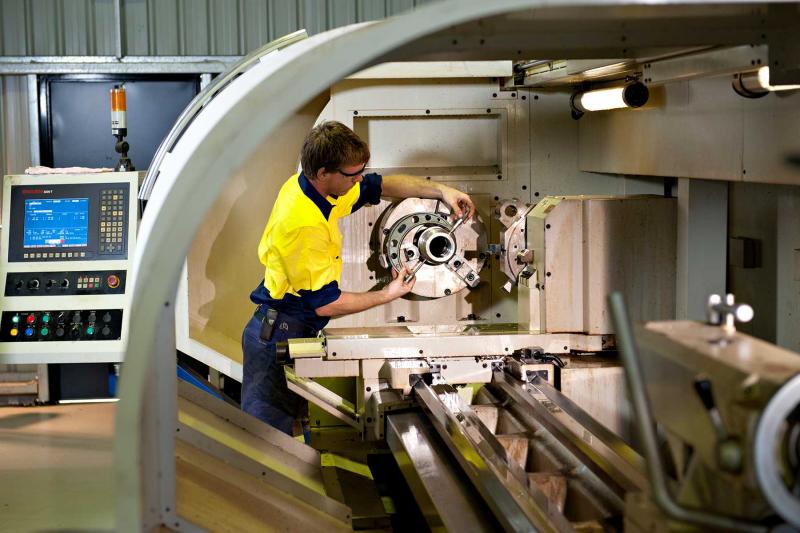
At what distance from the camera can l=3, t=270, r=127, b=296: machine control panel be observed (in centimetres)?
481

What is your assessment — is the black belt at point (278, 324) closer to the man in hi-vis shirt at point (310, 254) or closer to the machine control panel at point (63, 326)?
the man in hi-vis shirt at point (310, 254)

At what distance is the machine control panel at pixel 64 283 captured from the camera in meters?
4.81

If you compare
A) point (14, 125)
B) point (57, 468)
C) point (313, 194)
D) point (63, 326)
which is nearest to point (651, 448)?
point (313, 194)

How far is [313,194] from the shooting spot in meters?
3.98

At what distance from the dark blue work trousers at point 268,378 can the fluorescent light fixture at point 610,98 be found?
1.47m

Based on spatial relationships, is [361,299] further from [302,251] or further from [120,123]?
[120,123]

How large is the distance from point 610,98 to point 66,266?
2.65 metres

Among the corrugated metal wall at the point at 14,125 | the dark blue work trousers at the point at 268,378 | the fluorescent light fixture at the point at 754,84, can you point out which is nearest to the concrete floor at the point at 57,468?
the dark blue work trousers at the point at 268,378

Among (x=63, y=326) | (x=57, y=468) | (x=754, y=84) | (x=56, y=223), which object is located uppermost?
(x=754, y=84)

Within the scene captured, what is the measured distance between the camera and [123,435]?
170 centimetres

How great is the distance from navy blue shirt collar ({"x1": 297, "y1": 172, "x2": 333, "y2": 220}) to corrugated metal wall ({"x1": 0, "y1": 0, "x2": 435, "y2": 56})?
3302 mm

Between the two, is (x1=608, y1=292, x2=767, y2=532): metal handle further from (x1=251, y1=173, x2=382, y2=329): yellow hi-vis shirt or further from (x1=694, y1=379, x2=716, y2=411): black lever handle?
(x1=251, y1=173, x2=382, y2=329): yellow hi-vis shirt

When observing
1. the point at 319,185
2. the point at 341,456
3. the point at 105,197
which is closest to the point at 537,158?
the point at 319,185

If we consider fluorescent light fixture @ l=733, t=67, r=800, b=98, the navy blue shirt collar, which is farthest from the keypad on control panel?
fluorescent light fixture @ l=733, t=67, r=800, b=98
